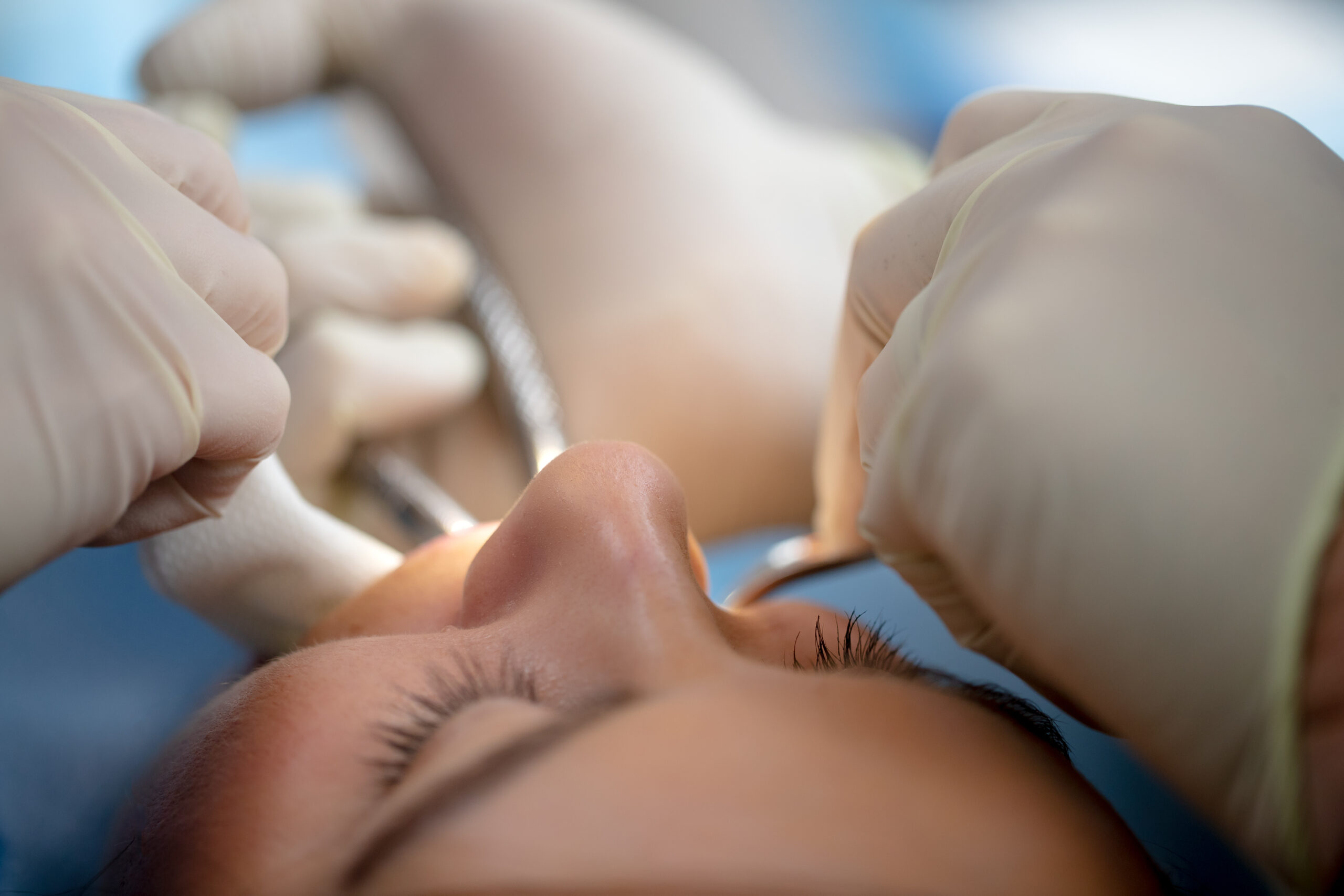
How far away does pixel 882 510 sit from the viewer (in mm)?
449

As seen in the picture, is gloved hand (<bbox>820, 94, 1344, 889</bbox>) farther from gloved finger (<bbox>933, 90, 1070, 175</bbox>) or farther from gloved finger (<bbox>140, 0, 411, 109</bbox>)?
gloved finger (<bbox>140, 0, 411, 109</bbox>)

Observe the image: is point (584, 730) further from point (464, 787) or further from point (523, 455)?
point (523, 455)

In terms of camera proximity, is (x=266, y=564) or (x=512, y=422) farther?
(x=512, y=422)

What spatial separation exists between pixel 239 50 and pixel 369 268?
37cm

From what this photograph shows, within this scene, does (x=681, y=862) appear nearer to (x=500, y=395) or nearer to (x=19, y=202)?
(x=19, y=202)

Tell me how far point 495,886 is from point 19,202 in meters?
0.38

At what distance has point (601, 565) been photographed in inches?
19.2

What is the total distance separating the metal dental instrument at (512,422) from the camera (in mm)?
932

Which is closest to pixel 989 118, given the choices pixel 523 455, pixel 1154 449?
→ pixel 1154 449

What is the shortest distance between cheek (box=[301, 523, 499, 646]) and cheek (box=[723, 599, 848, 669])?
6.8 inches

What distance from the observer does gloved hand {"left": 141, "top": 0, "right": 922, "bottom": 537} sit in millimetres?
1021

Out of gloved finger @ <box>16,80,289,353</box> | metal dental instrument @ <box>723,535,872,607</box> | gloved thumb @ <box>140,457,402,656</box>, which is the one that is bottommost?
metal dental instrument @ <box>723,535,872,607</box>

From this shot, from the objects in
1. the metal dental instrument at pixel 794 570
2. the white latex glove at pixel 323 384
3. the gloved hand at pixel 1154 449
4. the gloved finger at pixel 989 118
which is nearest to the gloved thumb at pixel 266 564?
the white latex glove at pixel 323 384

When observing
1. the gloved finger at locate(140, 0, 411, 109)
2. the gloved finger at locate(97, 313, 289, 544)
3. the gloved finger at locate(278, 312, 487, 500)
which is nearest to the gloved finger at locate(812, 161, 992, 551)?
the gloved finger at locate(97, 313, 289, 544)
